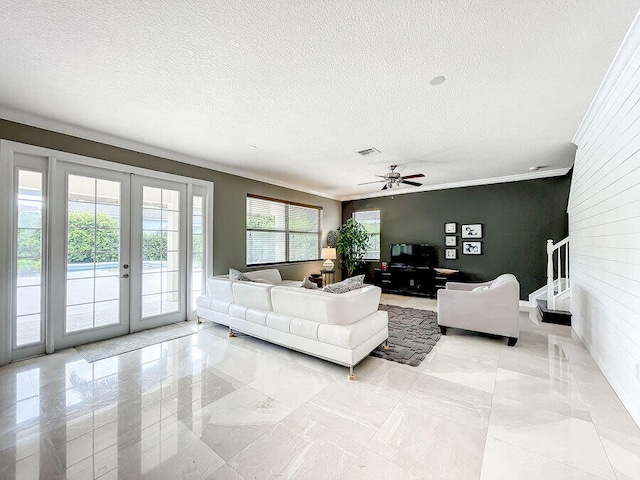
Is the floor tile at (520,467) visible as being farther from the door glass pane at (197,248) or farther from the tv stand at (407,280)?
the tv stand at (407,280)

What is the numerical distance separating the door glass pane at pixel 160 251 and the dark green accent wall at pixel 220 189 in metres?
0.47

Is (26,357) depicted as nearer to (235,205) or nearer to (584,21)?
(235,205)

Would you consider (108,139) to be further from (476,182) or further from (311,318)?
(476,182)

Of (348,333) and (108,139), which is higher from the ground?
(108,139)

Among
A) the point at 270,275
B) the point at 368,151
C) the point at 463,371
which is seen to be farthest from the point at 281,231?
the point at 463,371

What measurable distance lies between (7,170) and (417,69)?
14.2 ft

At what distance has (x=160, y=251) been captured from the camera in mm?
4312

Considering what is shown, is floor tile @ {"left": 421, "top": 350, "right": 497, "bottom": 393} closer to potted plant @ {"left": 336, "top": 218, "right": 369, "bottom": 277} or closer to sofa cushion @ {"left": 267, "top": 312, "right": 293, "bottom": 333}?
sofa cushion @ {"left": 267, "top": 312, "right": 293, "bottom": 333}

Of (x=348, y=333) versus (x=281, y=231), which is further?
(x=281, y=231)

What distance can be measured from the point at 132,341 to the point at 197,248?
168 centimetres

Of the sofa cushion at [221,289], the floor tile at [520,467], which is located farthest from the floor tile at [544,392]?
the sofa cushion at [221,289]

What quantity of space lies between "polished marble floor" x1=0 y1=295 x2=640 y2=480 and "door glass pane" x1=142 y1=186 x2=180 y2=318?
1143 millimetres

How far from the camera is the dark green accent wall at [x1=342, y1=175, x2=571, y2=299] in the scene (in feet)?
18.2

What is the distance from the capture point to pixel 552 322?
446 centimetres
